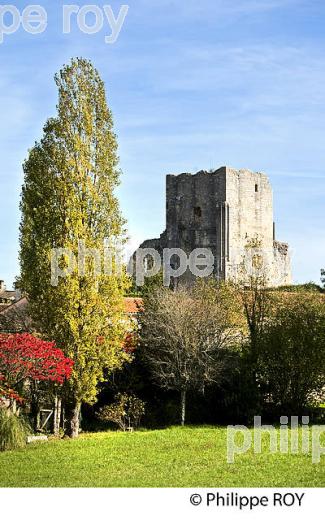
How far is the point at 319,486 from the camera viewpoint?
15430 mm

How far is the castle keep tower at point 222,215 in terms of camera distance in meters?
63.7

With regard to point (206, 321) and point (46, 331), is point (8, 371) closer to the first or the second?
point (46, 331)

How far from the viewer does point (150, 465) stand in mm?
17703

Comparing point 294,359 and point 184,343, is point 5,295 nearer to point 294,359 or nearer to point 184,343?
point 184,343

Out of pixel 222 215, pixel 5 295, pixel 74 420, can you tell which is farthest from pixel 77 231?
pixel 222 215

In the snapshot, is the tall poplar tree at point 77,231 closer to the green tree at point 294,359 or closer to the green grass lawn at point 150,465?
the green grass lawn at point 150,465

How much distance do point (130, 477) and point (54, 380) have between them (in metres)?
6.96

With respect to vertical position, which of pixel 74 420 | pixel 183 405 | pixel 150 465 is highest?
pixel 183 405

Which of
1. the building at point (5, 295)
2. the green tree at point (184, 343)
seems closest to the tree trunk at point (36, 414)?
the green tree at point (184, 343)

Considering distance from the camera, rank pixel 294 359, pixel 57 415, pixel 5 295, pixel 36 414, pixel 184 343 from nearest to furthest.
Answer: pixel 57 415
pixel 36 414
pixel 184 343
pixel 294 359
pixel 5 295

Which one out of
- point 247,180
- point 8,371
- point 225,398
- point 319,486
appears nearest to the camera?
point 319,486

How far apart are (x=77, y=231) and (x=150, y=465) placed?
7727 millimetres

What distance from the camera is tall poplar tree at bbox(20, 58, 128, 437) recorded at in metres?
22.8
